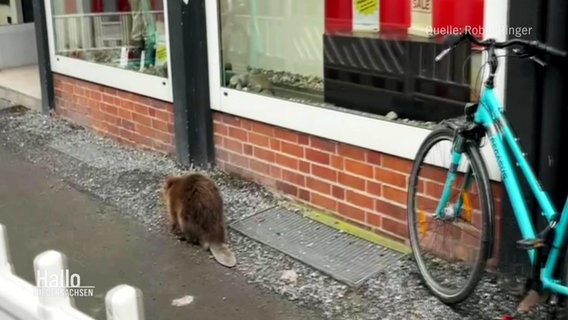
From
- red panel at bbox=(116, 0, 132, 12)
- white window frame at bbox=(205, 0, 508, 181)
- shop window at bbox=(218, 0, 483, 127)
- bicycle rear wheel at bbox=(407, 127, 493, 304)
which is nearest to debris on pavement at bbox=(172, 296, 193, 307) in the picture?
bicycle rear wheel at bbox=(407, 127, 493, 304)

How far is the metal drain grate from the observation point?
4.25 m

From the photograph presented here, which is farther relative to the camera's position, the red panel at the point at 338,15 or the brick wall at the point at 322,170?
the red panel at the point at 338,15

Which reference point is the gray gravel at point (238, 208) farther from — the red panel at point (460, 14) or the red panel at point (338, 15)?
the red panel at point (460, 14)

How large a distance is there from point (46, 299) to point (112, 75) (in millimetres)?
4671

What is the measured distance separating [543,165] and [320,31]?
2.03 metres

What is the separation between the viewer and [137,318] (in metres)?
1.97

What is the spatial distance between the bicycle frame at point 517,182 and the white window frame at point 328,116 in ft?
1.01

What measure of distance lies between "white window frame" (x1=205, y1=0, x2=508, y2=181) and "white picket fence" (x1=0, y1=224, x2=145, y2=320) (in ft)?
7.66

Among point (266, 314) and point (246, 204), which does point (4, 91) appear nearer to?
point (246, 204)

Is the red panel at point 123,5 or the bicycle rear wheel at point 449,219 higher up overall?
the red panel at point 123,5

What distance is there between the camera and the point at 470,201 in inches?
151

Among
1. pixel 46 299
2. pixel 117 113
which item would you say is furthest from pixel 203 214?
pixel 117 113

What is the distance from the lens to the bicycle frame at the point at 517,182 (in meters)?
3.33

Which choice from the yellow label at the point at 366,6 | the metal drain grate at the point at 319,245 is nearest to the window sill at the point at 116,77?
the metal drain grate at the point at 319,245
